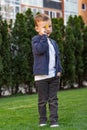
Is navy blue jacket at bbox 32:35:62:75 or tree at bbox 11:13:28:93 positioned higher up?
navy blue jacket at bbox 32:35:62:75

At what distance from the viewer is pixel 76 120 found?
791 cm

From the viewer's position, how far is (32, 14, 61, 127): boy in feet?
23.0

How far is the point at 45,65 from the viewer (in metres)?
7.07

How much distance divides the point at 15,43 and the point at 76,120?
12.2 meters

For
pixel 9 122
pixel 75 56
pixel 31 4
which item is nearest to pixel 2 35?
→ pixel 75 56

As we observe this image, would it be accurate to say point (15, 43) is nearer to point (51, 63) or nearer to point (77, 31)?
point (77, 31)

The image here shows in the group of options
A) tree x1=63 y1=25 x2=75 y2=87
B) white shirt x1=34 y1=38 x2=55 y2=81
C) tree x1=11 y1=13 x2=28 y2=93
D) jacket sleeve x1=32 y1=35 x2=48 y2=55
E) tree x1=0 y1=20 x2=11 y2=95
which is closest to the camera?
jacket sleeve x1=32 y1=35 x2=48 y2=55

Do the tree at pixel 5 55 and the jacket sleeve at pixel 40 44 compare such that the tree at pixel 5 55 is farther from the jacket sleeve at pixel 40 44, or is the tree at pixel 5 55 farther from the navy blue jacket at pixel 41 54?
the jacket sleeve at pixel 40 44

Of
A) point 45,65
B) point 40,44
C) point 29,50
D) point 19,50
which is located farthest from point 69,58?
point 40,44

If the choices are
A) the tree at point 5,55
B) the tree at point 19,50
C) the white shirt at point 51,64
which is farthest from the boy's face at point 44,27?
the tree at point 19,50

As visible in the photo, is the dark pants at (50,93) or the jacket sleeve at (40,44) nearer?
the jacket sleeve at (40,44)

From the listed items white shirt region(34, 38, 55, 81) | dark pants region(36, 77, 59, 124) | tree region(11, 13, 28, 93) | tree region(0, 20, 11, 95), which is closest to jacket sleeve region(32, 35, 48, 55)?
white shirt region(34, 38, 55, 81)

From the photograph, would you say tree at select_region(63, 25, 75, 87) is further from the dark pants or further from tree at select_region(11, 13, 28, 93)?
the dark pants

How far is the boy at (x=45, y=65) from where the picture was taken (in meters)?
7.00
